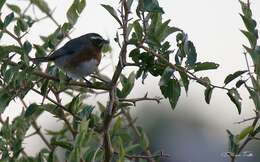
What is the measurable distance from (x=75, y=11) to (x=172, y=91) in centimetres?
88

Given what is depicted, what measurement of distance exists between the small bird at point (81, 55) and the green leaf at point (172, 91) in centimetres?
162

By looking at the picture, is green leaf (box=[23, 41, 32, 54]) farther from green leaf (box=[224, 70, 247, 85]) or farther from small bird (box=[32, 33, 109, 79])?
small bird (box=[32, 33, 109, 79])

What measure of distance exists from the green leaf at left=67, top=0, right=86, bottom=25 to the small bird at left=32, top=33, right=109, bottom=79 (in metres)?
0.95

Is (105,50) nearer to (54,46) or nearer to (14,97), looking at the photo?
(54,46)

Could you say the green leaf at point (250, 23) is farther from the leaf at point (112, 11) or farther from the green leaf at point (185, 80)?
the leaf at point (112, 11)

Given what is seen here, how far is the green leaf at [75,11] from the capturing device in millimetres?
3760

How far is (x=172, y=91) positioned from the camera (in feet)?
10.2

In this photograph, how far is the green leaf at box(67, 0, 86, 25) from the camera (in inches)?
148

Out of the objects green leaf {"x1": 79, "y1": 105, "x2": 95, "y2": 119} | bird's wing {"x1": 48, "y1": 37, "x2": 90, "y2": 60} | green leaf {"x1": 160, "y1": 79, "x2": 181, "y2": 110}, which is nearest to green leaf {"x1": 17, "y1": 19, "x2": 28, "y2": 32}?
green leaf {"x1": 79, "y1": 105, "x2": 95, "y2": 119}

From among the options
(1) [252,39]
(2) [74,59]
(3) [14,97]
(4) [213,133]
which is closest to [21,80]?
(3) [14,97]

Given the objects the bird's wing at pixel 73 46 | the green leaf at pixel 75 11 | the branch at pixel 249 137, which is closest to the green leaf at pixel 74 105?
the green leaf at pixel 75 11

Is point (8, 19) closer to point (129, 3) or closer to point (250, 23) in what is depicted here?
point (129, 3)

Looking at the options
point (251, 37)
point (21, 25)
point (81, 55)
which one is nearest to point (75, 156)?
point (251, 37)

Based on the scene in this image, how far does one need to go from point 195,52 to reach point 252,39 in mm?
234
